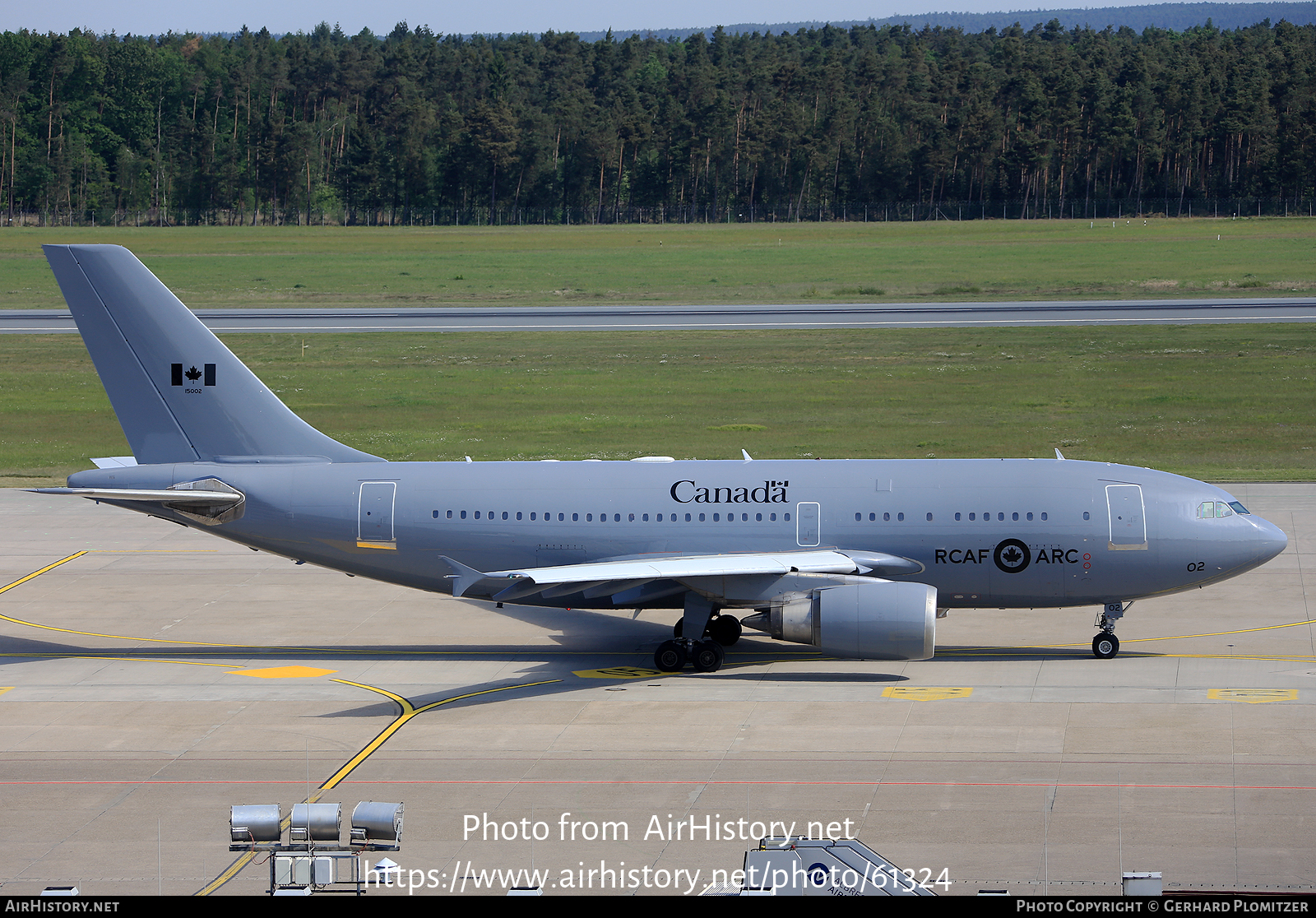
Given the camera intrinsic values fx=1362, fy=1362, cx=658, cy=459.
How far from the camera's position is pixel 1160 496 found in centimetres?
3050

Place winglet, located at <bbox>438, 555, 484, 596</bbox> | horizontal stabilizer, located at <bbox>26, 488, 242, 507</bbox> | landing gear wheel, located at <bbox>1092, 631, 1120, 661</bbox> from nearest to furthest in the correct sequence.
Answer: winglet, located at <bbox>438, 555, 484, 596</bbox> → horizontal stabilizer, located at <bbox>26, 488, 242, 507</bbox> → landing gear wheel, located at <bbox>1092, 631, 1120, 661</bbox>

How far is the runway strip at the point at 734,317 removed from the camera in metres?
93.6

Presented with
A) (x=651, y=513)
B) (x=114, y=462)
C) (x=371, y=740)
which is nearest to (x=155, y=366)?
(x=114, y=462)

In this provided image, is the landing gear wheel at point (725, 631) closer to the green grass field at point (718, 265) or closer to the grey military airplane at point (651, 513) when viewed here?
the grey military airplane at point (651, 513)

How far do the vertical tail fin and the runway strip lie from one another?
205 ft

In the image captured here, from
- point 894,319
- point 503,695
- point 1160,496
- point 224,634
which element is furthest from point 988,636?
point 894,319

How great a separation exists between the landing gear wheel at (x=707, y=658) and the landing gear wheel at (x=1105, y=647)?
8.43 m

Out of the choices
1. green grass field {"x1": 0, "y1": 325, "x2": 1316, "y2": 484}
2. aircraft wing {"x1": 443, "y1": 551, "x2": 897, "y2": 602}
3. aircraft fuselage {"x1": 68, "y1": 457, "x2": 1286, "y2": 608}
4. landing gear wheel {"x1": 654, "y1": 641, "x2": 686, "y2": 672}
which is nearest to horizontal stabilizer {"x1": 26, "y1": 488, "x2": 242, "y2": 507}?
aircraft fuselage {"x1": 68, "y1": 457, "x2": 1286, "y2": 608}

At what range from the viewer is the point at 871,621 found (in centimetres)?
2794

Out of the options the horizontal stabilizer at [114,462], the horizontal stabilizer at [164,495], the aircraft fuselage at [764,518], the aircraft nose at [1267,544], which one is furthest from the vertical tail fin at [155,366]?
the aircraft nose at [1267,544]

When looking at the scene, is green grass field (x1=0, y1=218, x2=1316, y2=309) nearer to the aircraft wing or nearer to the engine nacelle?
the aircraft wing

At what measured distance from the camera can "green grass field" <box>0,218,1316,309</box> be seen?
4663 inches

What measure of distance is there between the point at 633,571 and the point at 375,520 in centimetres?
641

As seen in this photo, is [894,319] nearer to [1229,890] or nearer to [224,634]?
[224,634]
